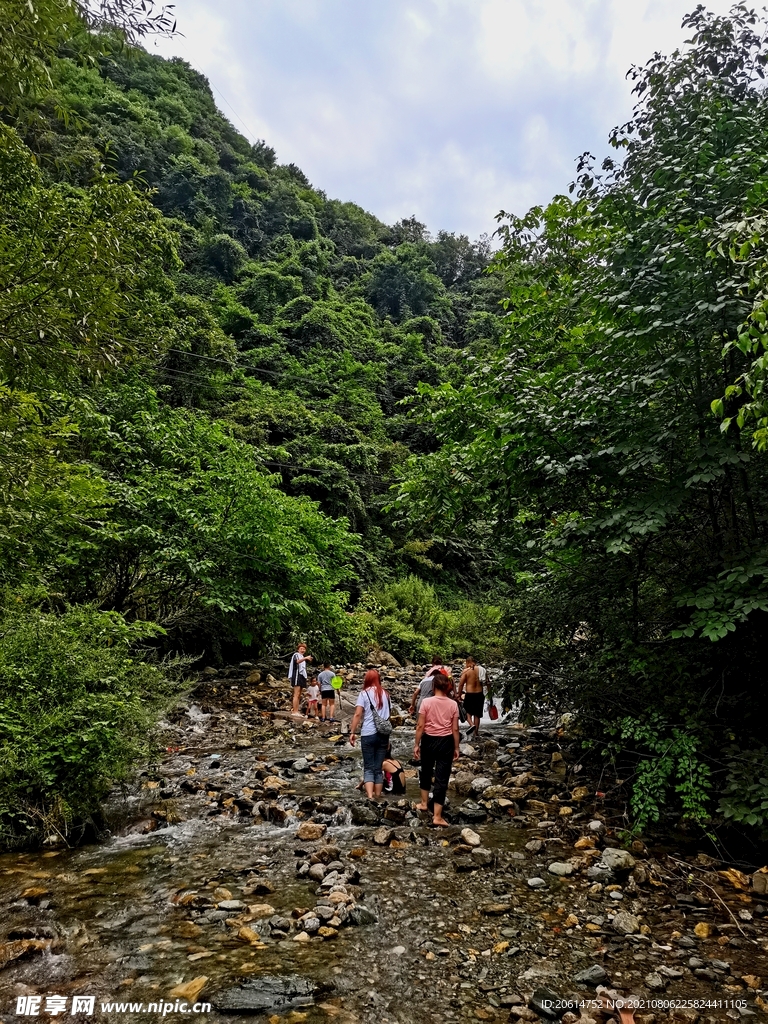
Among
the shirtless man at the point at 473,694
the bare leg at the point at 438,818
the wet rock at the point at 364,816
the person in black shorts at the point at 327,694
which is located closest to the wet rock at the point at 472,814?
the bare leg at the point at 438,818

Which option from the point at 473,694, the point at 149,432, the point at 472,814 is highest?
the point at 149,432

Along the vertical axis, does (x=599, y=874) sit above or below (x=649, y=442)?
below

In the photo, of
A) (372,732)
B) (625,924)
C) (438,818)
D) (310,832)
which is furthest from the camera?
(372,732)

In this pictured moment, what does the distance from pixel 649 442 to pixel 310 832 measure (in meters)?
5.48

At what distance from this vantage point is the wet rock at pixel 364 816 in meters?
6.66

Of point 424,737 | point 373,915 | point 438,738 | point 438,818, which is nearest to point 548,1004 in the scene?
point 373,915

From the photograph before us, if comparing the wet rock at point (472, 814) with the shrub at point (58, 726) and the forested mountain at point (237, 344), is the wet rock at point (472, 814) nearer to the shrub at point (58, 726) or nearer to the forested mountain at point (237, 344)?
the shrub at point (58, 726)

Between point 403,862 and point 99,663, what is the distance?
404 cm

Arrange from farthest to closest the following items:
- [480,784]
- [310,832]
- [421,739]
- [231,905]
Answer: [480,784], [421,739], [310,832], [231,905]

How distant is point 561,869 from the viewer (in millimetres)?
5387

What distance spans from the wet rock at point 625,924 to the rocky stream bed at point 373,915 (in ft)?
0.05

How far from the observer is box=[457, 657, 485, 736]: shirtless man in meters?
11.1

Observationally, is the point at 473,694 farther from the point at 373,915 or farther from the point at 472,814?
the point at 373,915

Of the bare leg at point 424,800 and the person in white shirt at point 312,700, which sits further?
the person in white shirt at point 312,700
